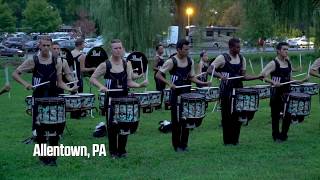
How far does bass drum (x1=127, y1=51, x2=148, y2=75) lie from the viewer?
1263 cm

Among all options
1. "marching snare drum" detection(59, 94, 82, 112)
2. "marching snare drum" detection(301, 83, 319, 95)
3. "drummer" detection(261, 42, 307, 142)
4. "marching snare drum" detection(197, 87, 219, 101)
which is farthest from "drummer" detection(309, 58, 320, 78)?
"marching snare drum" detection(59, 94, 82, 112)

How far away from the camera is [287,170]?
883 cm

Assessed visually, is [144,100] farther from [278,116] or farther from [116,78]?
[116,78]

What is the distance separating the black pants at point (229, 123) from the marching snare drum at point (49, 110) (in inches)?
124

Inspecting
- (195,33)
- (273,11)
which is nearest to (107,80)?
(273,11)

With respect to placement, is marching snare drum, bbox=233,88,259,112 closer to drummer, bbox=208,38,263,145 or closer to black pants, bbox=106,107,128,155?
drummer, bbox=208,38,263,145

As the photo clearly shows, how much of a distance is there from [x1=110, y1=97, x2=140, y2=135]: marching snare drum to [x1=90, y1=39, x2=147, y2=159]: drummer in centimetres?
37

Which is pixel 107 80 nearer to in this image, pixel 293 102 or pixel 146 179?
pixel 146 179

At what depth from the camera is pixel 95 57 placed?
42.6 ft

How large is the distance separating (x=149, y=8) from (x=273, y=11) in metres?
5.53

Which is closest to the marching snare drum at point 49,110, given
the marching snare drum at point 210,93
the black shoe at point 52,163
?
the black shoe at point 52,163

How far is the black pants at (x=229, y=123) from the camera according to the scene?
10.7 m

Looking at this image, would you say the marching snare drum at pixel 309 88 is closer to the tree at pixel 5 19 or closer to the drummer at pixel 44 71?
the drummer at pixel 44 71

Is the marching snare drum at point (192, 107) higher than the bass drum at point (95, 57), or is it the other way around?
the bass drum at point (95, 57)
